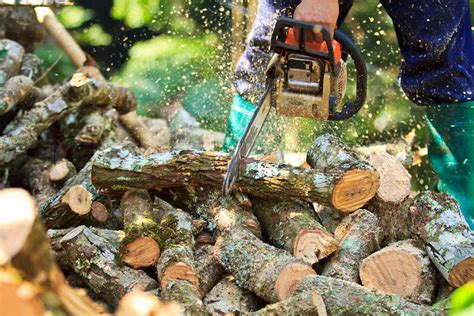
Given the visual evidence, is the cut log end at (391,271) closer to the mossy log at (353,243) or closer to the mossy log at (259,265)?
the mossy log at (353,243)

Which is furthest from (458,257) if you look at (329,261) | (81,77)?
(81,77)

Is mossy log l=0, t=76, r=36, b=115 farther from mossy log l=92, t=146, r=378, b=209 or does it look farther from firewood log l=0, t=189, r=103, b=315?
firewood log l=0, t=189, r=103, b=315

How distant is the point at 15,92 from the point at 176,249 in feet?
5.19

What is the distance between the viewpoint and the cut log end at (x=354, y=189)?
9.68 ft

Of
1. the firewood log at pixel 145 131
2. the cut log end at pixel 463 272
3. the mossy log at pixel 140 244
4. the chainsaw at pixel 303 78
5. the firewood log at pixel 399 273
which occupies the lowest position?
the firewood log at pixel 145 131

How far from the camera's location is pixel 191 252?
2.77m

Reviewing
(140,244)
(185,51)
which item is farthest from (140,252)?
(185,51)

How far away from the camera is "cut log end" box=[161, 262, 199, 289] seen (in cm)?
259

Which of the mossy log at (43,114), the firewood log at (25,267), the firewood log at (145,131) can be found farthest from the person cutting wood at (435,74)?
the firewood log at (25,267)

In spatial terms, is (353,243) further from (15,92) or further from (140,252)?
(15,92)

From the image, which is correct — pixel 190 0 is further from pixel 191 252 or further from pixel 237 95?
pixel 191 252

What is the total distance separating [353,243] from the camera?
113 inches

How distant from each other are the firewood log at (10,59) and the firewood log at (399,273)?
2304 millimetres

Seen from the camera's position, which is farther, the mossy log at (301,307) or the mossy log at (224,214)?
the mossy log at (224,214)
